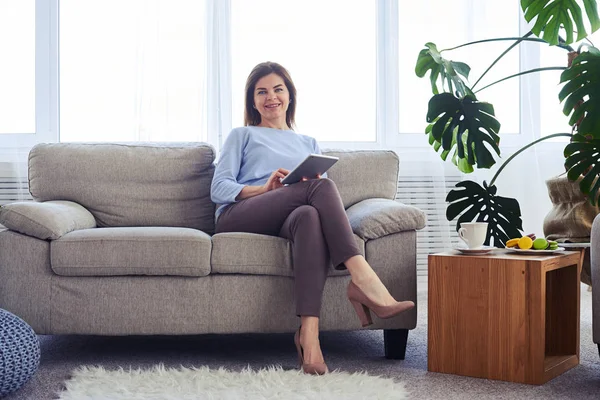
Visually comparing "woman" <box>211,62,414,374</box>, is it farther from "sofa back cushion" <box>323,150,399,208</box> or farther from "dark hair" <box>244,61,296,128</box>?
"sofa back cushion" <box>323,150,399,208</box>

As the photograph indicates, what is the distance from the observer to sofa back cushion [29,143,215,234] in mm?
2895

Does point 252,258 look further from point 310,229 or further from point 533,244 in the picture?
point 533,244

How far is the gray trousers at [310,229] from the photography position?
2.27 metres

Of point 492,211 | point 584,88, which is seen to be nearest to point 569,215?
point 492,211

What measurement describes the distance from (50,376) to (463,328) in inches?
50.1

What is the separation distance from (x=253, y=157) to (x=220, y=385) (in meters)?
1.08

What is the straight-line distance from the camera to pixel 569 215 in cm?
333

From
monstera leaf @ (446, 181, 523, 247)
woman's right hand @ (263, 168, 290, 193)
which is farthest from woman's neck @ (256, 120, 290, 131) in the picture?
monstera leaf @ (446, 181, 523, 247)

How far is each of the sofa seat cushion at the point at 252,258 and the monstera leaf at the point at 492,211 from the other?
991mm

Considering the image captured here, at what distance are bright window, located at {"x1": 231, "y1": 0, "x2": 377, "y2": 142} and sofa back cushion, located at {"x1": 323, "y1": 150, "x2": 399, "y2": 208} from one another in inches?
48.6

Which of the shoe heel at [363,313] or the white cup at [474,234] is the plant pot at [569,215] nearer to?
the white cup at [474,234]

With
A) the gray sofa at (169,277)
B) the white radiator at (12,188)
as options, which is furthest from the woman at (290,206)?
the white radiator at (12,188)

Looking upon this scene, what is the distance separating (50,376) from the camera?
220 cm

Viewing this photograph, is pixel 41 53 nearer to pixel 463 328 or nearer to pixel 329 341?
pixel 329 341
